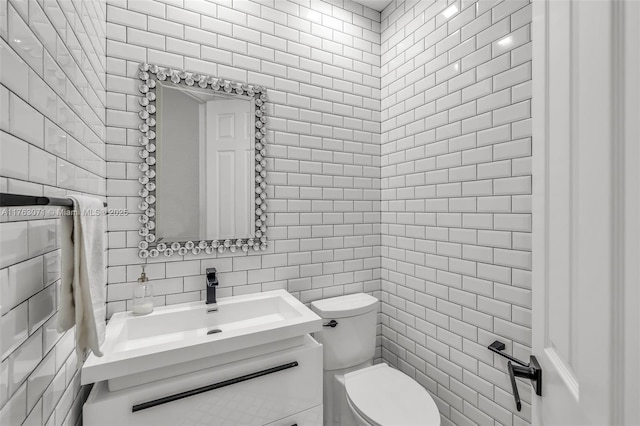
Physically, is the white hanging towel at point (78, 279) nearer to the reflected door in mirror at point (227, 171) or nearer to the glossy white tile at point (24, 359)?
the glossy white tile at point (24, 359)

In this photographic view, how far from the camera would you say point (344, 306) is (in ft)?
5.87

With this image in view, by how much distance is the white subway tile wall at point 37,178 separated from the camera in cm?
59

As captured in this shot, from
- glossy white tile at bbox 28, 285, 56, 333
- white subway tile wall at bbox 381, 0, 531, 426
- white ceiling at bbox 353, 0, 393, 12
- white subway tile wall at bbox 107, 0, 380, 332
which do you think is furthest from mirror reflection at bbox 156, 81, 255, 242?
white ceiling at bbox 353, 0, 393, 12

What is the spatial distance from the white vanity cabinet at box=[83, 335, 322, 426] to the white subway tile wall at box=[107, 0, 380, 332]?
1.63ft

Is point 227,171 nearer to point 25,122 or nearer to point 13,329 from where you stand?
point 25,122

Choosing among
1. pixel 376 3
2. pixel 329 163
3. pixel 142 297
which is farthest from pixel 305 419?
pixel 376 3

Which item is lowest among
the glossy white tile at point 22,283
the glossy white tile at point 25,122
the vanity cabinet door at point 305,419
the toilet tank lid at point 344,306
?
the vanity cabinet door at point 305,419

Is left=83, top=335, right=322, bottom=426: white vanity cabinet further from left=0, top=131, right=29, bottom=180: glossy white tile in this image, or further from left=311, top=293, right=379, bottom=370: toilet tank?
left=0, top=131, right=29, bottom=180: glossy white tile

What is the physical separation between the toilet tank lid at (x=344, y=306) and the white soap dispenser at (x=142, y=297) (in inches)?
34.4

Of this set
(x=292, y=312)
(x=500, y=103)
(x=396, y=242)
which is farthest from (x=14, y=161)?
(x=396, y=242)

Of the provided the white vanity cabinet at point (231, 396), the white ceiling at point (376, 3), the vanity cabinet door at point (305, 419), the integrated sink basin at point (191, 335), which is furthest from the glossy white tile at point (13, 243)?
the white ceiling at point (376, 3)

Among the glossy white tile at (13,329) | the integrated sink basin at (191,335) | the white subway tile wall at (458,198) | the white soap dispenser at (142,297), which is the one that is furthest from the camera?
the white soap dispenser at (142,297)

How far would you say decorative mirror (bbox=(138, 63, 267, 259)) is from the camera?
1.46 m

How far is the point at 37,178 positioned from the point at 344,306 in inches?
59.1
